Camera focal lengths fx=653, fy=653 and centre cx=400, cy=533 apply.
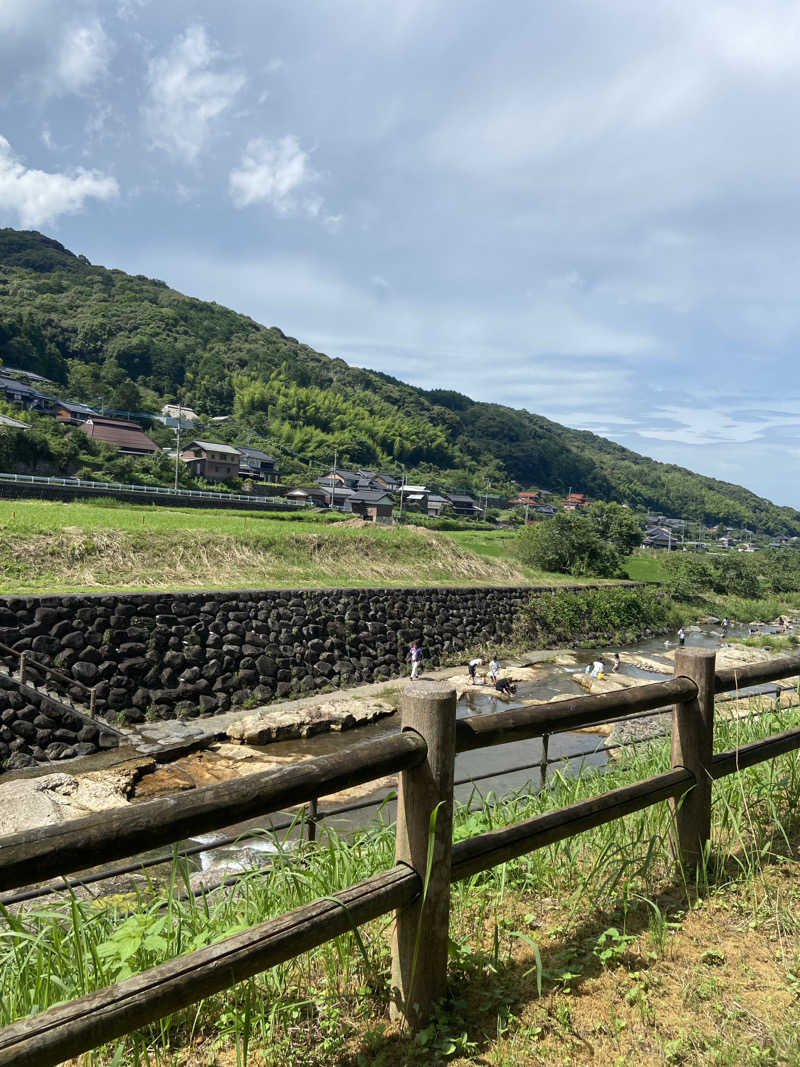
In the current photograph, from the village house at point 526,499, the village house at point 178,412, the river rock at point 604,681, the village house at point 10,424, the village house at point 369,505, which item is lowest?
the river rock at point 604,681

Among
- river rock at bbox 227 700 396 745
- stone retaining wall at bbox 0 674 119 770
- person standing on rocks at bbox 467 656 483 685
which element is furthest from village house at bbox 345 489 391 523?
stone retaining wall at bbox 0 674 119 770

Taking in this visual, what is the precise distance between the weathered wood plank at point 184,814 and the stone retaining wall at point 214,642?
1137 centimetres

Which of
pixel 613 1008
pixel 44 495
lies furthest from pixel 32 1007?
pixel 44 495

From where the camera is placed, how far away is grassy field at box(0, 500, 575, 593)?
1484cm

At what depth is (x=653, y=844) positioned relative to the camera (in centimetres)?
253

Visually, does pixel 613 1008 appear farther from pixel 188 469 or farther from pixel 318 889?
pixel 188 469

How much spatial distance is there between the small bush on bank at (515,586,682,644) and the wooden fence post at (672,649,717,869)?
20255mm

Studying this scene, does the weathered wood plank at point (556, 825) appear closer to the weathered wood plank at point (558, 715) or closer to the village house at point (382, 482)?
the weathered wood plank at point (558, 715)

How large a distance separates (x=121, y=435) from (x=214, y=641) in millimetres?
40589

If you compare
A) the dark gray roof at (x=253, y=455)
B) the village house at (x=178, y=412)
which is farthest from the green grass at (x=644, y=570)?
the village house at (x=178, y=412)

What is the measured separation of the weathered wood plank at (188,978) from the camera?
1179mm

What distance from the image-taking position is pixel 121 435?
49.4m

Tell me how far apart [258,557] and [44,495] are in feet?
39.2

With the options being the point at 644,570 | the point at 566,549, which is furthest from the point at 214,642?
the point at 644,570
